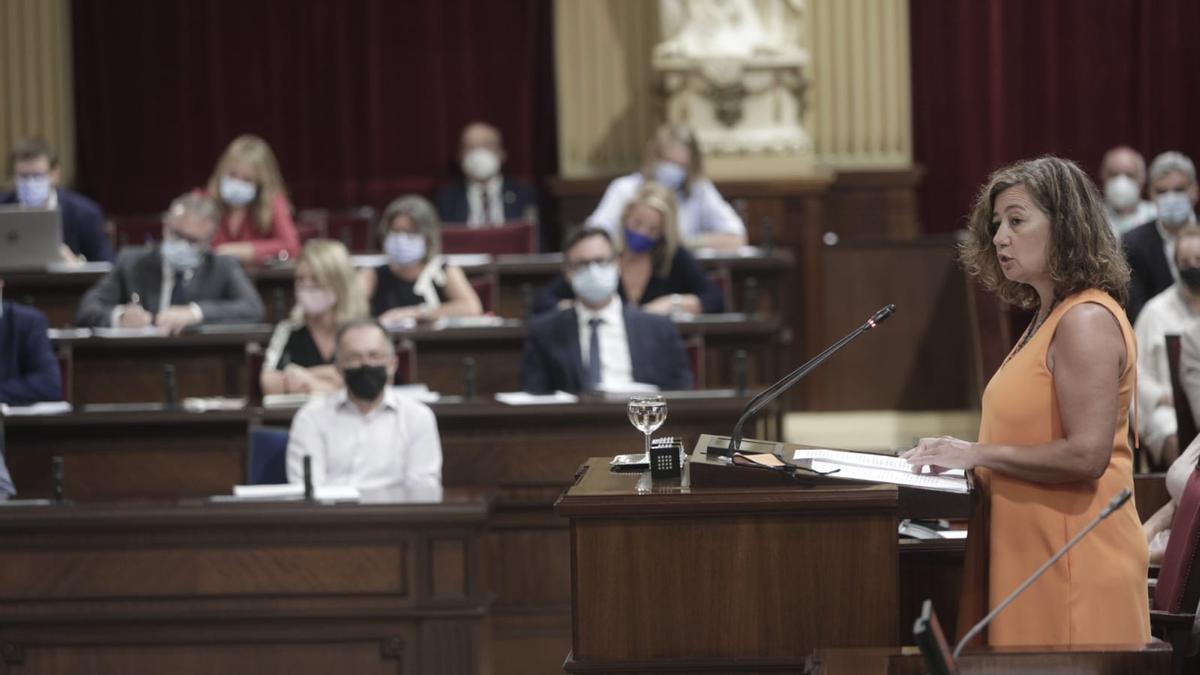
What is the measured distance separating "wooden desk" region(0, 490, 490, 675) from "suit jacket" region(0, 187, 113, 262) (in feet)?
14.5

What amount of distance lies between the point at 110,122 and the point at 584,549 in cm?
883

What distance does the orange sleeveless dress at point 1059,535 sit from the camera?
9.09 feet

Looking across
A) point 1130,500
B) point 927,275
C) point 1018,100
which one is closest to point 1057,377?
point 1130,500

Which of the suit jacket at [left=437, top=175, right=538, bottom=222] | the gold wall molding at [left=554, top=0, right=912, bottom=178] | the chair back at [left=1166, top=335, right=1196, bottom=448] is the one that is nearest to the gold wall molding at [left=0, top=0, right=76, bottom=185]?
the suit jacket at [left=437, top=175, right=538, bottom=222]

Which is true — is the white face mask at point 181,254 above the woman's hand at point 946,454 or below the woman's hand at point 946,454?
above

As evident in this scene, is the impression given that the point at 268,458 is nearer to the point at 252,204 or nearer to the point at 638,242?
the point at 638,242

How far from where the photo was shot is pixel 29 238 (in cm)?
805

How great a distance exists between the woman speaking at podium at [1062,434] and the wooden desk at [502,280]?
518 cm

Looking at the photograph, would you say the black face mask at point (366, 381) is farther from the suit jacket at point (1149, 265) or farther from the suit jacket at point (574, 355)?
the suit jacket at point (1149, 265)

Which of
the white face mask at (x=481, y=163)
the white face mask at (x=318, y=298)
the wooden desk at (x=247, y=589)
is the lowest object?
the wooden desk at (x=247, y=589)

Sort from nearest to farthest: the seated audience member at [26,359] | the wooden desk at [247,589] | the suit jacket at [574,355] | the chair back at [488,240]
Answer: the wooden desk at [247,589] → the seated audience member at [26,359] → the suit jacket at [574,355] → the chair back at [488,240]

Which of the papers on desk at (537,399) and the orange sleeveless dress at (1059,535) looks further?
the papers on desk at (537,399)

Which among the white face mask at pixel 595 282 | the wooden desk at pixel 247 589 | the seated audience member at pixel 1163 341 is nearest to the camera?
the wooden desk at pixel 247 589

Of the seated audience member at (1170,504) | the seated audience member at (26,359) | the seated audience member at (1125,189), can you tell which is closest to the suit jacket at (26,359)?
the seated audience member at (26,359)
